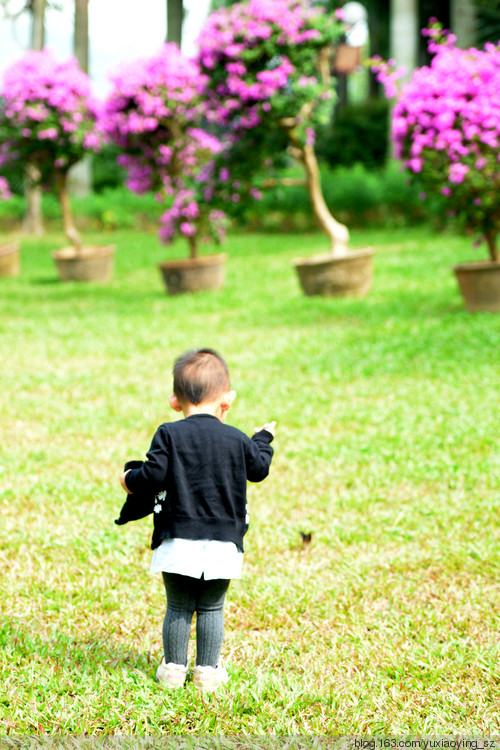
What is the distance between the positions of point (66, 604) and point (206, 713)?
0.88 m

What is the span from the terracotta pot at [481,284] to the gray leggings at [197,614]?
653 centimetres

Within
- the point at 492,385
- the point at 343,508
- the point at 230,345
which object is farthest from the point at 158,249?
the point at 343,508

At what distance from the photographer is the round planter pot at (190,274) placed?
11.0 meters

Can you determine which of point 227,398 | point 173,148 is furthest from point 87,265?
point 227,398

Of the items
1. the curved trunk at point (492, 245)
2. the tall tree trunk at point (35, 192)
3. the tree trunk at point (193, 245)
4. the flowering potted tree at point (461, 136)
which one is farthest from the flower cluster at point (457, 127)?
the tall tree trunk at point (35, 192)

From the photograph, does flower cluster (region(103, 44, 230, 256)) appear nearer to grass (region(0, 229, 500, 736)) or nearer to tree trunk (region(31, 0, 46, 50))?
grass (region(0, 229, 500, 736))

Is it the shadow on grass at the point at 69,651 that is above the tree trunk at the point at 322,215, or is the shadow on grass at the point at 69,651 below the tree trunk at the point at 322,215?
below

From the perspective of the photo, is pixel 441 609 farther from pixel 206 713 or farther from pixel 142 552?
pixel 142 552

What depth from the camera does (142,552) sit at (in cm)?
346

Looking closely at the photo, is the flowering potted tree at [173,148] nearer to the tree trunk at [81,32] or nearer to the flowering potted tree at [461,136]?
the flowering potted tree at [461,136]

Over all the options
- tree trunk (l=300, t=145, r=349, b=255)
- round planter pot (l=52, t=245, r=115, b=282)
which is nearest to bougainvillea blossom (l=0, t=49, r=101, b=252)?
round planter pot (l=52, t=245, r=115, b=282)

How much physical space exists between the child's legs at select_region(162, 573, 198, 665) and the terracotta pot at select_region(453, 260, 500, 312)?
21.5ft

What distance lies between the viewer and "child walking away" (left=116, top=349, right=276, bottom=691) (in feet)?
7.45

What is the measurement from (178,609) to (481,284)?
264 inches
